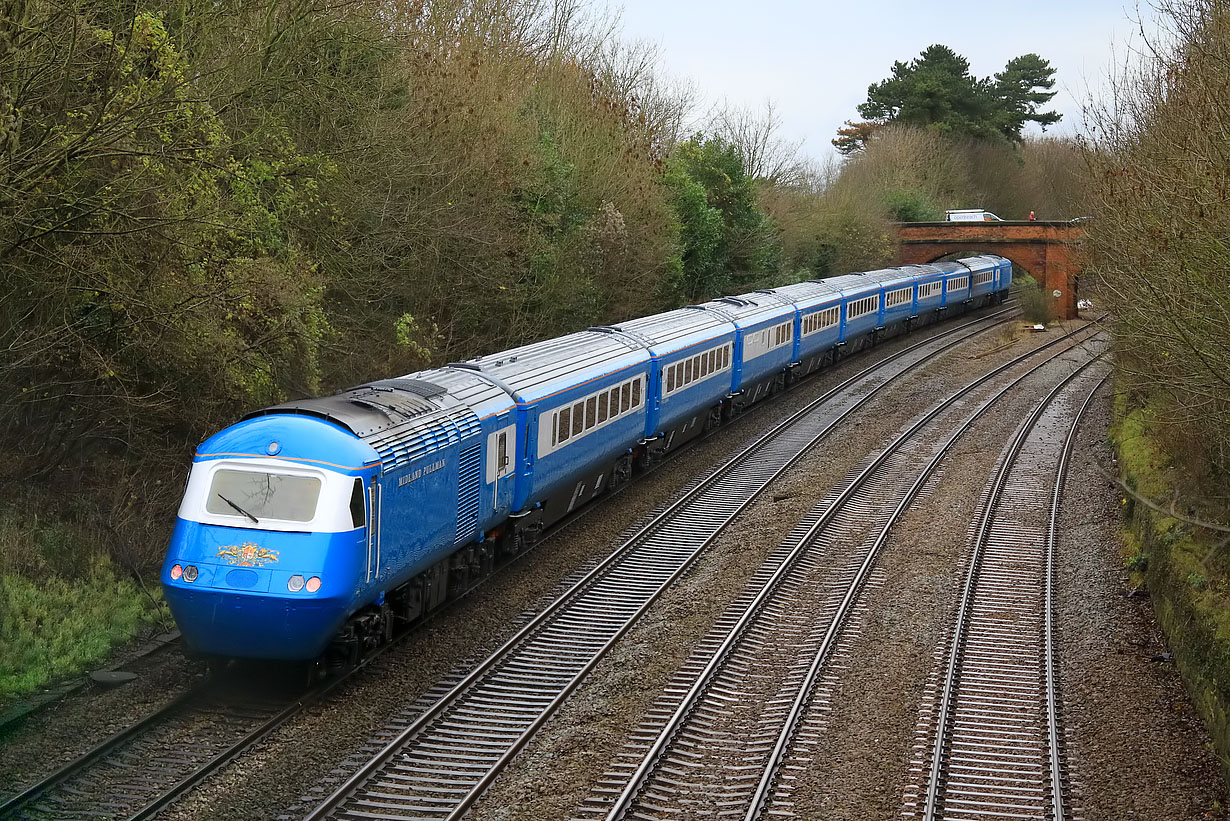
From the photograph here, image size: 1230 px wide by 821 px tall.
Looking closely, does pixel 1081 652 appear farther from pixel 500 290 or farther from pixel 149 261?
pixel 500 290

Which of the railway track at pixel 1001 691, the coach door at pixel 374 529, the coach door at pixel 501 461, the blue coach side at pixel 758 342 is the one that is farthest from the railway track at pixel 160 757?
the blue coach side at pixel 758 342

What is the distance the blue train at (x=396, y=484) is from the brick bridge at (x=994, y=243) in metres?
38.9

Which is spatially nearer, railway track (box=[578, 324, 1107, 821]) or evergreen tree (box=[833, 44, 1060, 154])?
railway track (box=[578, 324, 1107, 821])

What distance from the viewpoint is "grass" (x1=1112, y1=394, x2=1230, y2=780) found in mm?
12047

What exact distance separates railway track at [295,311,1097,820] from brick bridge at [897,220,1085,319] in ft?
133

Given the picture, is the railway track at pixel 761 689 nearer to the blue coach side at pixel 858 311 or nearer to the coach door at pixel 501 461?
the coach door at pixel 501 461

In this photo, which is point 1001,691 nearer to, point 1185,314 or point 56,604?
point 1185,314

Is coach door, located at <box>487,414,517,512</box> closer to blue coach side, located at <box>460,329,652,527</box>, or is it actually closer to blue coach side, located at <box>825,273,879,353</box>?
blue coach side, located at <box>460,329,652,527</box>

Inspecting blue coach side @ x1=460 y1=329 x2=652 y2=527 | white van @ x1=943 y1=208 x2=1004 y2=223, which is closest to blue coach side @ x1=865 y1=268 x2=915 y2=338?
white van @ x1=943 y1=208 x2=1004 y2=223

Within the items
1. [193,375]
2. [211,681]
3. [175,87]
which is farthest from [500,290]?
[211,681]

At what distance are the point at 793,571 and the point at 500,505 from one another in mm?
4455

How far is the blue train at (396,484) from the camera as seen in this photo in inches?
447

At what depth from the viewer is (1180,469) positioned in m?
17.1

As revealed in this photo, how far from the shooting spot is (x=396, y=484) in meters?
12.5
